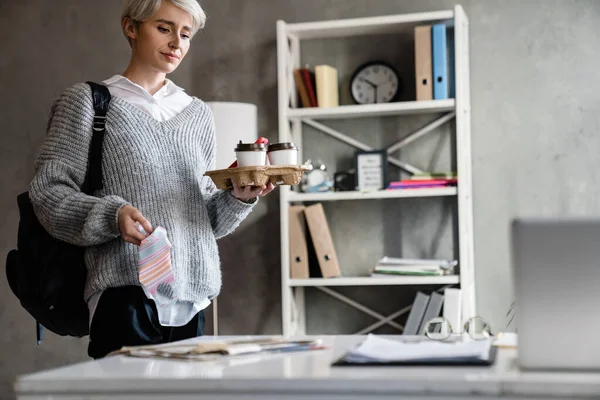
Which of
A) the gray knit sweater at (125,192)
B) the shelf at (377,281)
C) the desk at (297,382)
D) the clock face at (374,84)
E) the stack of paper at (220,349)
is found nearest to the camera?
the desk at (297,382)

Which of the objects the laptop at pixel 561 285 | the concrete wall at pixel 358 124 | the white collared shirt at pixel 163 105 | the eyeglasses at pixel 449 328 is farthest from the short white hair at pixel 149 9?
the concrete wall at pixel 358 124

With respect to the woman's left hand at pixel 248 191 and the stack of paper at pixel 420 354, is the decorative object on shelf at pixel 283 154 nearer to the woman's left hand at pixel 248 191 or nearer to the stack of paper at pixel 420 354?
the woman's left hand at pixel 248 191

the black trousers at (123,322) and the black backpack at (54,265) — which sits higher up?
the black backpack at (54,265)

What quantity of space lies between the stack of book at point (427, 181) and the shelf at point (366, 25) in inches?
26.6

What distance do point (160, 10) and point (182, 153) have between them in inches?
13.9

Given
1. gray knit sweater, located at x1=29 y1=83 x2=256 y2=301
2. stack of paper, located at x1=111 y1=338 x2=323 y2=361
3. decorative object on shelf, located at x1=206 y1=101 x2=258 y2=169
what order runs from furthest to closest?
1. decorative object on shelf, located at x1=206 y1=101 x2=258 y2=169
2. gray knit sweater, located at x1=29 y1=83 x2=256 y2=301
3. stack of paper, located at x1=111 y1=338 x2=323 y2=361

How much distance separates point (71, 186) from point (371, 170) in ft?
6.70

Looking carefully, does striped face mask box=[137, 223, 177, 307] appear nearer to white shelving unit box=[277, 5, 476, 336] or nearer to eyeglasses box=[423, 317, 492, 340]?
eyeglasses box=[423, 317, 492, 340]

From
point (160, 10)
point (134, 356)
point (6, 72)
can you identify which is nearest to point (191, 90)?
point (6, 72)

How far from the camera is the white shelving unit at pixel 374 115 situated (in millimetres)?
3475

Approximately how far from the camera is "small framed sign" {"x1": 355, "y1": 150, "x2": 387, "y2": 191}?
12.0 ft

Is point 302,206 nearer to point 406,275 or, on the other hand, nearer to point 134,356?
point 406,275

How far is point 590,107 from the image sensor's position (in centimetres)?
366

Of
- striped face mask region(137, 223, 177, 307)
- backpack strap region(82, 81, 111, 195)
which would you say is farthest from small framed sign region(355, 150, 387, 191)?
striped face mask region(137, 223, 177, 307)
